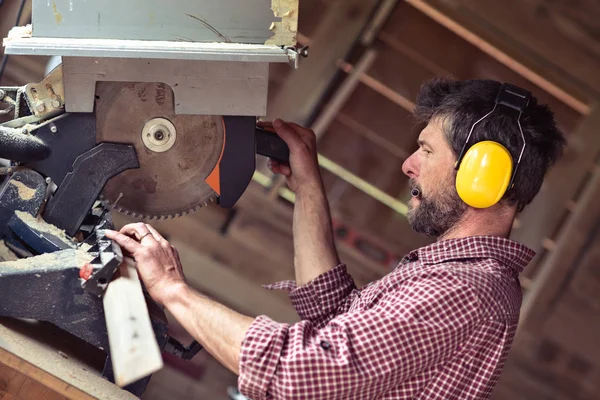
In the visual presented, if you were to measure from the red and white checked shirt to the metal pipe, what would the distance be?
608 millimetres

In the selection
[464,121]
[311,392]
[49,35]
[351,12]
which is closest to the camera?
[311,392]

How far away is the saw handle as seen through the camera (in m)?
1.86

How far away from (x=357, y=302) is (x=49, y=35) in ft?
2.88

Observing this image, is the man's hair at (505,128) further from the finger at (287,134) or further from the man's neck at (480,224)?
the finger at (287,134)

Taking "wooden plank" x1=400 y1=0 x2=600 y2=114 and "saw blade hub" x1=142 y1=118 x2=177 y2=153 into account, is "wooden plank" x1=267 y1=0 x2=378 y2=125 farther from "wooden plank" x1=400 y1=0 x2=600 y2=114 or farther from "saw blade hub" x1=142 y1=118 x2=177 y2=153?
"saw blade hub" x1=142 y1=118 x2=177 y2=153

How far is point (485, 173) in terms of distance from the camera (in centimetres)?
158

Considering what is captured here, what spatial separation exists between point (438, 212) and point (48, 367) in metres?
0.90

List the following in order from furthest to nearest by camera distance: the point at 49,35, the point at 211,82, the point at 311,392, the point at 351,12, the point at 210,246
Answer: the point at 210,246 → the point at 351,12 → the point at 211,82 → the point at 49,35 → the point at 311,392

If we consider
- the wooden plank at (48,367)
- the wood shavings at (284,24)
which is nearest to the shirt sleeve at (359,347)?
the wooden plank at (48,367)

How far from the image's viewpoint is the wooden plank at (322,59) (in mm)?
3592

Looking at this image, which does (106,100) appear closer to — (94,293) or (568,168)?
(94,293)

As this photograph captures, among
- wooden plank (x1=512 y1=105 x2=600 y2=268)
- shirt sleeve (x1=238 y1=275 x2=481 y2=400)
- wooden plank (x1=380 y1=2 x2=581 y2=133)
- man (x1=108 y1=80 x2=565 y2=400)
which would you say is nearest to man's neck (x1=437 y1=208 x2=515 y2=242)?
man (x1=108 y1=80 x2=565 y2=400)

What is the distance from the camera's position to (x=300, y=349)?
1.34 meters

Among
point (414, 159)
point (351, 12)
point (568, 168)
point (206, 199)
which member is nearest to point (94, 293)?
point (206, 199)
